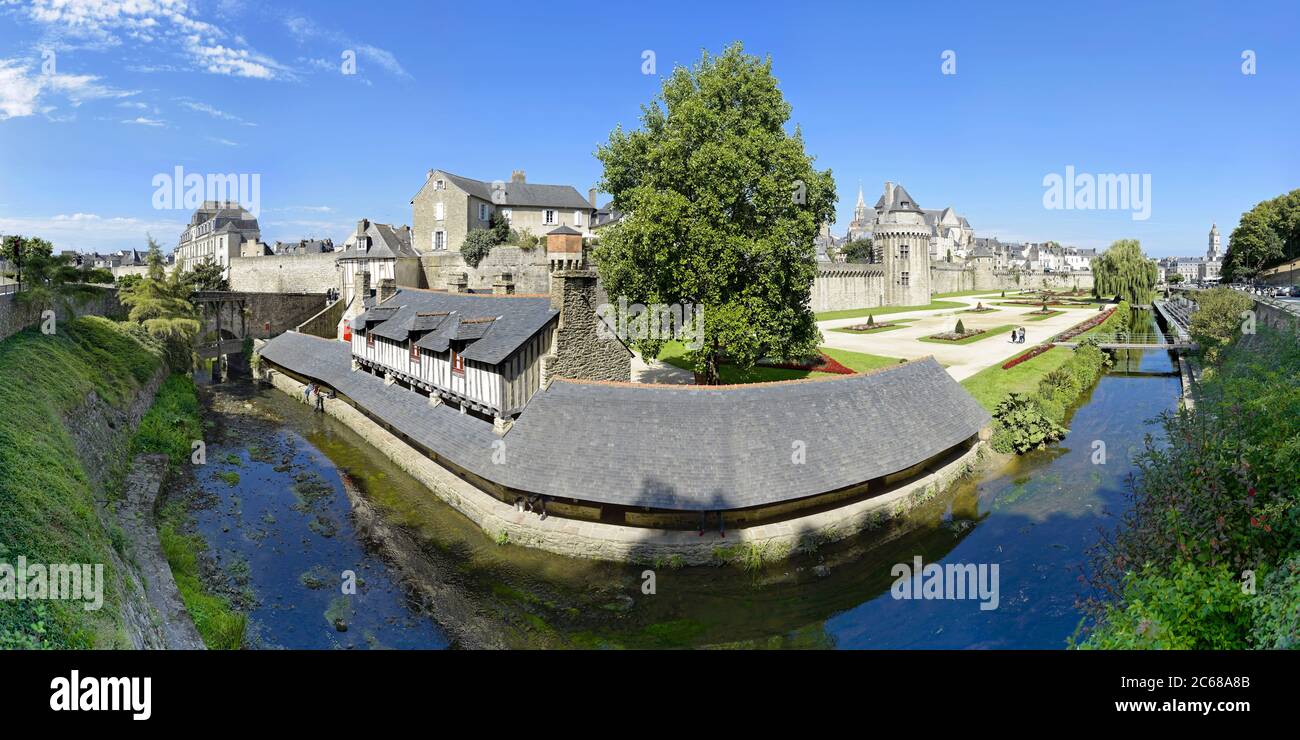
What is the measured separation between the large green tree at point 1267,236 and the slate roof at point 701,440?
69662mm

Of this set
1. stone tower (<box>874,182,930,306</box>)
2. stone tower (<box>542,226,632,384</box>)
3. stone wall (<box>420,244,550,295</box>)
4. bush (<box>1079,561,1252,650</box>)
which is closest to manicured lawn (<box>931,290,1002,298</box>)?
stone tower (<box>874,182,930,306</box>)


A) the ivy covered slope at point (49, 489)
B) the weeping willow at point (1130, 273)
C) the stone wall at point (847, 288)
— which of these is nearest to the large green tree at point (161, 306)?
the ivy covered slope at point (49, 489)

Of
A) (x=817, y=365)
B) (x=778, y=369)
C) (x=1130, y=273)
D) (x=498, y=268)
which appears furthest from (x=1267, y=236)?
(x=498, y=268)

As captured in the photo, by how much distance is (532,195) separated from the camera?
63.1 m

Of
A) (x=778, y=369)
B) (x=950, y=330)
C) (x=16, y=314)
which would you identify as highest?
(x=16, y=314)

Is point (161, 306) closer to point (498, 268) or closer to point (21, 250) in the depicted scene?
point (21, 250)

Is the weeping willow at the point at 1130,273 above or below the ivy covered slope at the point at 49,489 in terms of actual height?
above

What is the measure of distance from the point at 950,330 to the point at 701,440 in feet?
128

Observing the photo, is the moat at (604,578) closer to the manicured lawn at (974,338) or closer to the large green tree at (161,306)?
the large green tree at (161,306)

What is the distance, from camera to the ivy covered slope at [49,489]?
26.2 feet

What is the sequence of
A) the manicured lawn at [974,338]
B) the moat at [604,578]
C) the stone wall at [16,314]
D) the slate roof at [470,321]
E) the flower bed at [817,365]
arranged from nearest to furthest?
the moat at [604,578] < the slate roof at [470,321] < the stone wall at [16,314] < the flower bed at [817,365] < the manicured lawn at [974,338]
